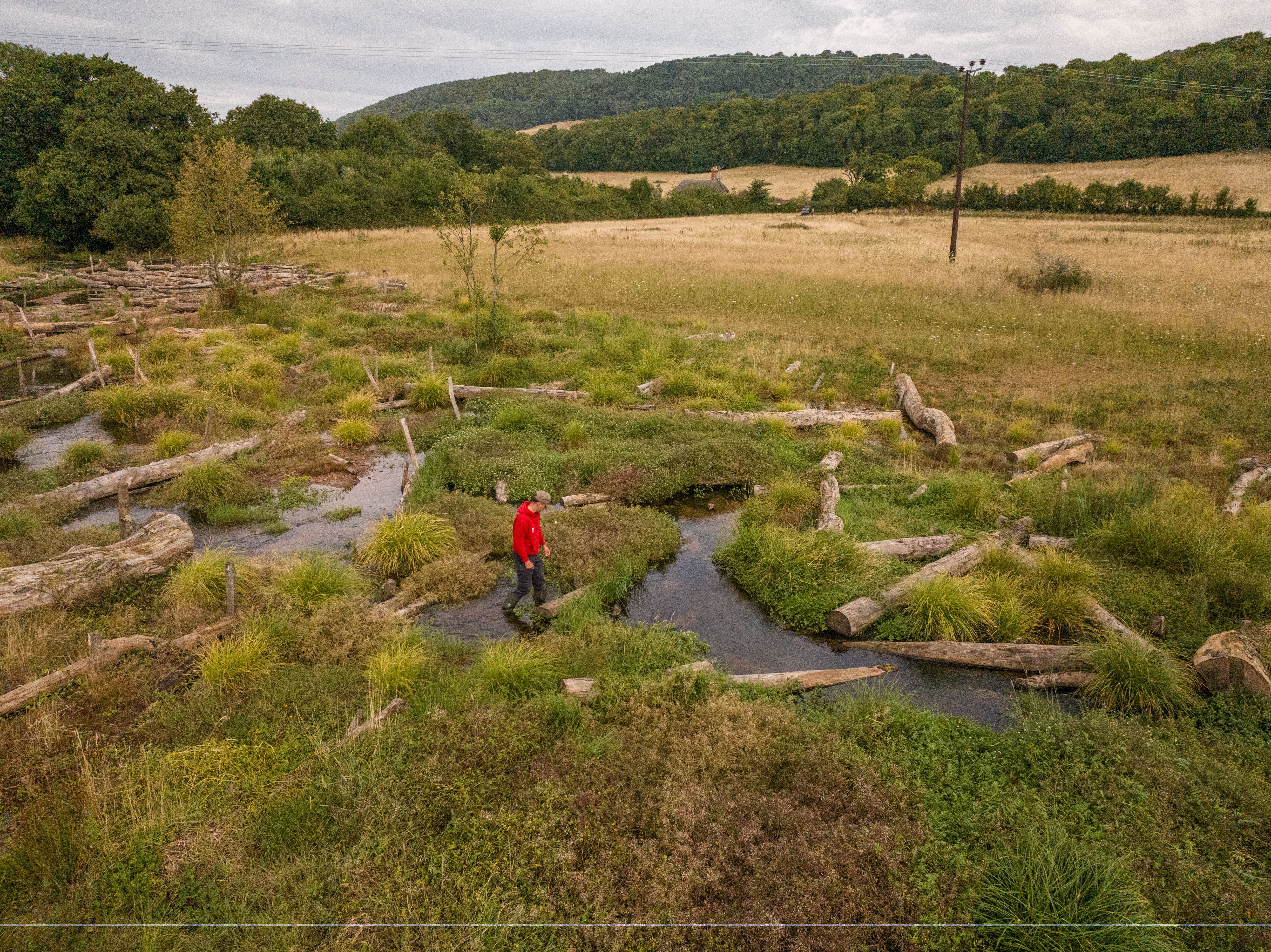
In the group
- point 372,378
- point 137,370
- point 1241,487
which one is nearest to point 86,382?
point 137,370

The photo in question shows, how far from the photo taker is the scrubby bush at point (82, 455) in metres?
12.1

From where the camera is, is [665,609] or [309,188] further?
[309,188]

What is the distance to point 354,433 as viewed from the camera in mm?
14180

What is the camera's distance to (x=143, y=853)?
15.2 feet

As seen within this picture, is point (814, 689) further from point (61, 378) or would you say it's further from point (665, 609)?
point (61, 378)

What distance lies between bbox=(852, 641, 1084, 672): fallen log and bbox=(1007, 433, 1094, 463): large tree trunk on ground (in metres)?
6.21

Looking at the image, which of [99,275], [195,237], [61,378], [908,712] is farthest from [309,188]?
[908,712]

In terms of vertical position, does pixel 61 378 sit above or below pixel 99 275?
below

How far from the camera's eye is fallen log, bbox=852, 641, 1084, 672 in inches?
294

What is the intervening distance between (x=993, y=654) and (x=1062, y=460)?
264 inches

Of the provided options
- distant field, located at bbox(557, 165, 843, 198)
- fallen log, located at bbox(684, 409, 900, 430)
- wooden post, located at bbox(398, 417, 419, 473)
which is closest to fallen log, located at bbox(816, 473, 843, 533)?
fallen log, located at bbox(684, 409, 900, 430)

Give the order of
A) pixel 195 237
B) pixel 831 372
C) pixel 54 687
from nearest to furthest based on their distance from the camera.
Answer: pixel 54 687 → pixel 831 372 → pixel 195 237

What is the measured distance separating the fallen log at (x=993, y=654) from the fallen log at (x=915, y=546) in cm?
176

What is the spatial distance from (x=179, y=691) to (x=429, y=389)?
410 inches
